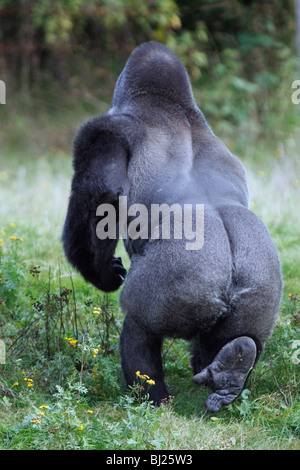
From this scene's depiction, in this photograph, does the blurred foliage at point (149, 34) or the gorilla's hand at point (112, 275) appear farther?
the blurred foliage at point (149, 34)

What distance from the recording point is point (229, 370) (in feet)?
8.37

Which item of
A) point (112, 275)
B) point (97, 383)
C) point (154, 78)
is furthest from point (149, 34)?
point (97, 383)

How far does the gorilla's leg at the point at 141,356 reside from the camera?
2.81 m

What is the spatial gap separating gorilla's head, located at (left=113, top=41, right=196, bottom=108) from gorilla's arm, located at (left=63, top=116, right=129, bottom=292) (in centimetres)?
32

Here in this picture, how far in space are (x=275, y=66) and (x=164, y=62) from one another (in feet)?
25.7

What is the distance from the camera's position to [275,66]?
10.6m

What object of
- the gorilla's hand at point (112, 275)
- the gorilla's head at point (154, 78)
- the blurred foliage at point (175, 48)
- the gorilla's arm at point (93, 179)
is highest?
the blurred foliage at point (175, 48)

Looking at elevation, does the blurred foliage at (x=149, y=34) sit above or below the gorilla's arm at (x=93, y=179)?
above

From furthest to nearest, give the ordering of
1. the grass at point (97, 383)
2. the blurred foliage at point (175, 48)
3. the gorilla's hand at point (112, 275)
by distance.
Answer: the blurred foliage at point (175, 48)
the gorilla's hand at point (112, 275)
the grass at point (97, 383)

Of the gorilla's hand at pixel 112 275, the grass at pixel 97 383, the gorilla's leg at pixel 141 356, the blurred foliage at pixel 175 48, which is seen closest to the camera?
the grass at pixel 97 383

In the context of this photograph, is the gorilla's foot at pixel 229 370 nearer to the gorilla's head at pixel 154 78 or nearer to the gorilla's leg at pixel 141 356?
the gorilla's leg at pixel 141 356

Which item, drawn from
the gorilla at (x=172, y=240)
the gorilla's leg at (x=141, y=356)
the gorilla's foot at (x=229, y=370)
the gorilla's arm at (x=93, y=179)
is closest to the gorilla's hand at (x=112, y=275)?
the gorilla at (x=172, y=240)

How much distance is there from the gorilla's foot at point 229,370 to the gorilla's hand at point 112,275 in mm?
816

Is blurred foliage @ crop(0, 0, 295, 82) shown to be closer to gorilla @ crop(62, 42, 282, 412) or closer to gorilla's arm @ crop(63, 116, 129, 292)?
gorilla @ crop(62, 42, 282, 412)
